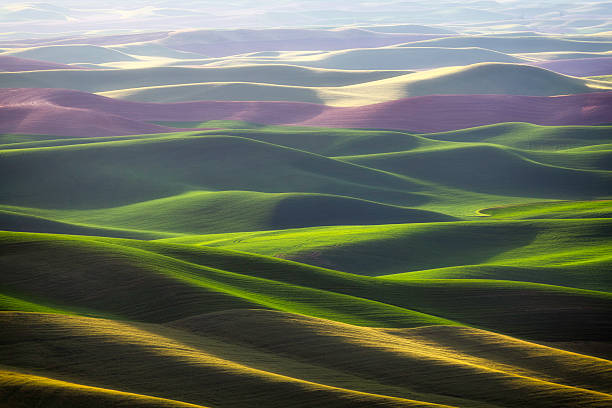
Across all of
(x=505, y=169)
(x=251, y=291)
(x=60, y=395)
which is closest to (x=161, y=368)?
(x=60, y=395)

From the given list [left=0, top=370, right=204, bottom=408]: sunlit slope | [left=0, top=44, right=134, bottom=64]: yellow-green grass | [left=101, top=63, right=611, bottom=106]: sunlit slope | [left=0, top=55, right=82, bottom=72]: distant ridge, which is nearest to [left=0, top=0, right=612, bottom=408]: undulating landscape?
[left=0, top=370, right=204, bottom=408]: sunlit slope

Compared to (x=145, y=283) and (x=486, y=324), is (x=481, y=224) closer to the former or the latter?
(x=486, y=324)

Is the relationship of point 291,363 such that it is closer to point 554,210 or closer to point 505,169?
point 554,210

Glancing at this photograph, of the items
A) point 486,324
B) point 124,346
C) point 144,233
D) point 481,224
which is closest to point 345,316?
point 486,324

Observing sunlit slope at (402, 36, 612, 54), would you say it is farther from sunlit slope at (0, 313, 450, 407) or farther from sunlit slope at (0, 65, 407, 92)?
sunlit slope at (0, 313, 450, 407)

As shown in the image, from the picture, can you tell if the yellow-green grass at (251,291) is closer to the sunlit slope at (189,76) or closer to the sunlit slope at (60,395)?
the sunlit slope at (60,395)
